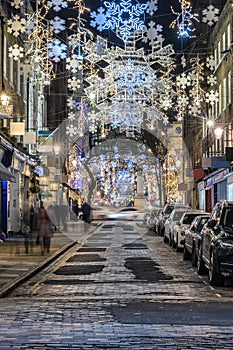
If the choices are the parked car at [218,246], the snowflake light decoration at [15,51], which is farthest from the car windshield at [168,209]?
the parked car at [218,246]

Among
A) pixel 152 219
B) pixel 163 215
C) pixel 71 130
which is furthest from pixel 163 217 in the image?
pixel 152 219

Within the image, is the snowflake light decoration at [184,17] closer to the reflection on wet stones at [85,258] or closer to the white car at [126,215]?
the reflection on wet stones at [85,258]

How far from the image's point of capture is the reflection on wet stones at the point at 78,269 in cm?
1962

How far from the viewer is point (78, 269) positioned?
20.6 metres

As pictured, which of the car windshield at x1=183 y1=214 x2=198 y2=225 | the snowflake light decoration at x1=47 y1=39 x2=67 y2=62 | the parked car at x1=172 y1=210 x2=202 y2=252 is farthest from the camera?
the car windshield at x1=183 y1=214 x2=198 y2=225

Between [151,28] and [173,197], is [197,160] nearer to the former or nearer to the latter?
[173,197]

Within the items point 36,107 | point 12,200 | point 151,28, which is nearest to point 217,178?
point 36,107

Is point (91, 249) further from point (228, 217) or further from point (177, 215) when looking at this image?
point (228, 217)

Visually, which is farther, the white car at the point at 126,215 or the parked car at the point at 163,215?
the white car at the point at 126,215

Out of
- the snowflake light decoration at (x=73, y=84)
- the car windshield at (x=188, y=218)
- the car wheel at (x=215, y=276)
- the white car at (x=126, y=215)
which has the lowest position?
the car wheel at (x=215, y=276)

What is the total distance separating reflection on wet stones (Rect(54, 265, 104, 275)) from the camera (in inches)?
773

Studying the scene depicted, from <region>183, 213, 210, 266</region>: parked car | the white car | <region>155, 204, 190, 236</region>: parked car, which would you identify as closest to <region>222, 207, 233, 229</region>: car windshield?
<region>183, 213, 210, 266</region>: parked car

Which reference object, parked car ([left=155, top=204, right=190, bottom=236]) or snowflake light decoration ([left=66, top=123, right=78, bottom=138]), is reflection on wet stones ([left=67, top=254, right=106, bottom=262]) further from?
snowflake light decoration ([left=66, top=123, right=78, bottom=138])

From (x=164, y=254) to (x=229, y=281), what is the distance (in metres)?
9.19
